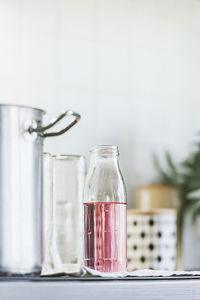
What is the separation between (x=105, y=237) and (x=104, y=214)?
2cm

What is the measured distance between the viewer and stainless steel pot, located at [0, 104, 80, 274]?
51 centimetres

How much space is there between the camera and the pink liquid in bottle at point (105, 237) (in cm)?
63

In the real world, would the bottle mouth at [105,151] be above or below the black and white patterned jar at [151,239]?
above

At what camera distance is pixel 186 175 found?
254 centimetres

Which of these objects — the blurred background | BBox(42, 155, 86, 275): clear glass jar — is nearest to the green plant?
the blurred background

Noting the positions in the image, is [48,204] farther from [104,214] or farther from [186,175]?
[186,175]

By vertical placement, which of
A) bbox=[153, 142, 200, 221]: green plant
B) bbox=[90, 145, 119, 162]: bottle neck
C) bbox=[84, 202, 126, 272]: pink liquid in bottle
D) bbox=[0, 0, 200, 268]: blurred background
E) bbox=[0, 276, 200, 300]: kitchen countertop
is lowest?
bbox=[0, 276, 200, 300]: kitchen countertop

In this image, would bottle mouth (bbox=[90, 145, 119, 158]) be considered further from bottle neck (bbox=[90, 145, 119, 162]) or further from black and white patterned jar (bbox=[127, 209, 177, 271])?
black and white patterned jar (bbox=[127, 209, 177, 271])

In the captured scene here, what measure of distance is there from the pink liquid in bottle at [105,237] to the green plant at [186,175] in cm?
182

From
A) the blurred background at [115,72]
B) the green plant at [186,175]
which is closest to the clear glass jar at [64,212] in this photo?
the blurred background at [115,72]

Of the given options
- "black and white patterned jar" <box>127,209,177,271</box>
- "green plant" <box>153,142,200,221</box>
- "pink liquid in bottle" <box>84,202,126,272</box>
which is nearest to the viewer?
"pink liquid in bottle" <box>84,202,126,272</box>

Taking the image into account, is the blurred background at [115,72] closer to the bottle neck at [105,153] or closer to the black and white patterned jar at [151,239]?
the black and white patterned jar at [151,239]

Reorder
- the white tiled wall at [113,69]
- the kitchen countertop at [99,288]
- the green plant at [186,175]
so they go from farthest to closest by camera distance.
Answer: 1. the green plant at [186,175]
2. the white tiled wall at [113,69]
3. the kitchen countertop at [99,288]

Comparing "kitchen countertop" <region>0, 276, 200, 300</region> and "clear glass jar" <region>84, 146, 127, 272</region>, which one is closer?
"kitchen countertop" <region>0, 276, 200, 300</region>
